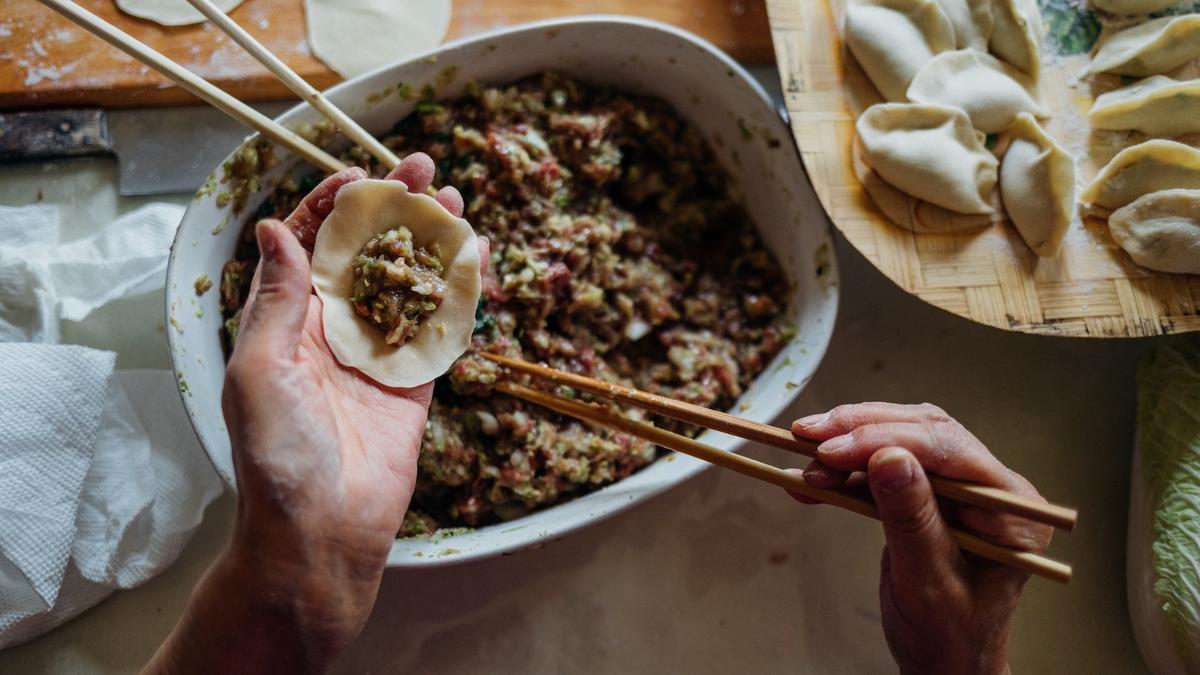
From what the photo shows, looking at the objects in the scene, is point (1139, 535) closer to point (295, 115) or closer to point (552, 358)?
point (552, 358)

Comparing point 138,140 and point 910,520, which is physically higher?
point 138,140

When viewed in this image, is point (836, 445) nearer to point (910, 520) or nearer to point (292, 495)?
point (910, 520)

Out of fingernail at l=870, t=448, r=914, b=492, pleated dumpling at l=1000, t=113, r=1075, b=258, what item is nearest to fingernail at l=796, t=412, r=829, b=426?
fingernail at l=870, t=448, r=914, b=492

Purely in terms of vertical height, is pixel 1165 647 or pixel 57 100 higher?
pixel 57 100

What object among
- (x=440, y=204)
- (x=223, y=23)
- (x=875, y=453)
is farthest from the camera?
(x=440, y=204)

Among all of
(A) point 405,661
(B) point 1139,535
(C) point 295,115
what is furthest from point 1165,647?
(C) point 295,115

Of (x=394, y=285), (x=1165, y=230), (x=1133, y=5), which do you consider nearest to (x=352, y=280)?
(x=394, y=285)
